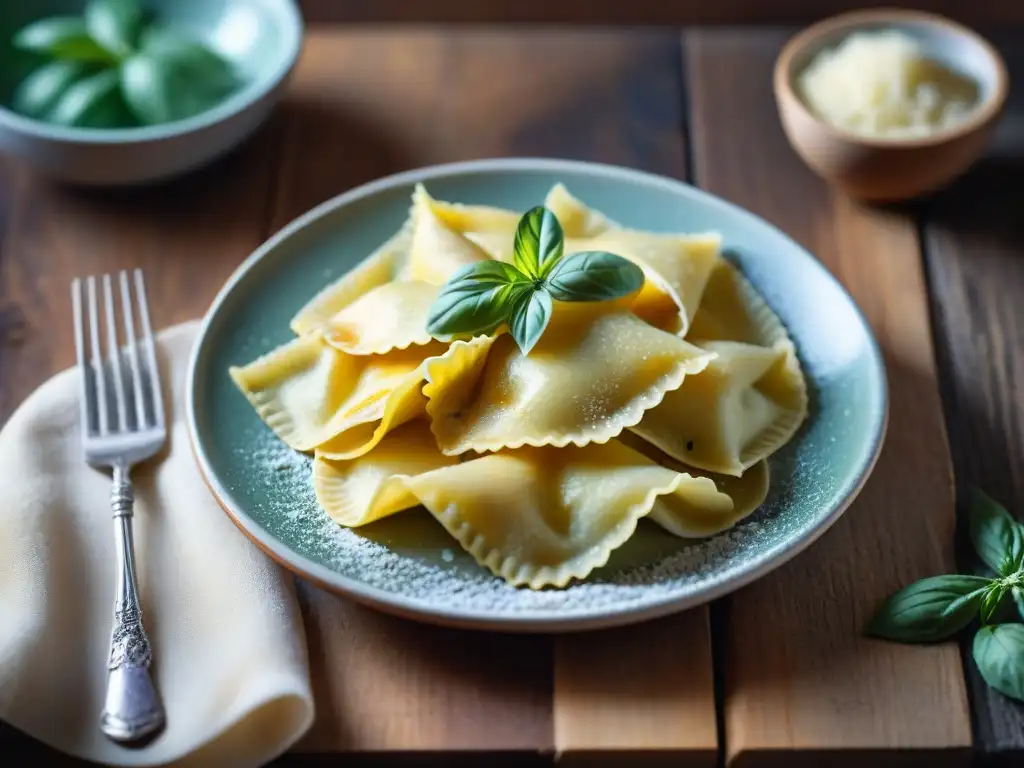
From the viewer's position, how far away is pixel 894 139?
2141 millimetres

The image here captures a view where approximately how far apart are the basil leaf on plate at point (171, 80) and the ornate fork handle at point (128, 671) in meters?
0.93

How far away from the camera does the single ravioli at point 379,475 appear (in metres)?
1.59

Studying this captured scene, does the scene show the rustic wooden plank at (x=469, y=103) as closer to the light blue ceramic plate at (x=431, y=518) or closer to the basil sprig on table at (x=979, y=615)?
the light blue ceramic plate at (x=431, y=518)

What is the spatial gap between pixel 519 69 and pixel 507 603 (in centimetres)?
148

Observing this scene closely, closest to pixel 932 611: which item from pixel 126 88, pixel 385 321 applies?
pixel 385 321

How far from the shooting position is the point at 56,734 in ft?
4.77

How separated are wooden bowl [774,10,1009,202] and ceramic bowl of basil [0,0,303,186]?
1.00 m

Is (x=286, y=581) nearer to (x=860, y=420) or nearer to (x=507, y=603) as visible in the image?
(x=507, y=603)

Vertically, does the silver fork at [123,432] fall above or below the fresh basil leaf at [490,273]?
below

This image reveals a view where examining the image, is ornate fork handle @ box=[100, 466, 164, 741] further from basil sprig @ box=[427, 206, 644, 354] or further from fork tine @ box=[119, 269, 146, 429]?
basil sprig @ box=[427, 206, 644, 354]

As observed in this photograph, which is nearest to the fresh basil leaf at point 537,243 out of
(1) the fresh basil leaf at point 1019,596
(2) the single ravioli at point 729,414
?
(2) the single ravioli at point 729,414

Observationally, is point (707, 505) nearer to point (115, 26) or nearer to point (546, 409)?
point (546, 409)

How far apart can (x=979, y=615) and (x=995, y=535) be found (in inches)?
5.1

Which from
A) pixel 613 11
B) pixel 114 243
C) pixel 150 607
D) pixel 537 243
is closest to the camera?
pixel 150 607
